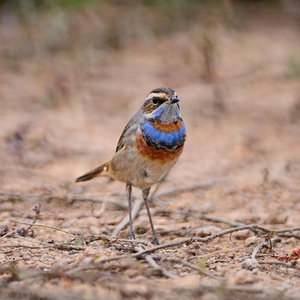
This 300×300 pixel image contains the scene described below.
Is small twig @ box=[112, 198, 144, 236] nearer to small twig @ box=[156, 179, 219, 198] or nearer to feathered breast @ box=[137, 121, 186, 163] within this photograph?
small twig @ box=[156, 179, 219, 198]

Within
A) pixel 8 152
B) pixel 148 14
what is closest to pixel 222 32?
pixel 148 14

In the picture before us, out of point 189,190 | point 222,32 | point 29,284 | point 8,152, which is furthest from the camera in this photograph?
point 222,32

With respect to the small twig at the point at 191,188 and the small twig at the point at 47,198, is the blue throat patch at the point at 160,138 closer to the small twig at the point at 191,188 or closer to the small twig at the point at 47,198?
the small twig at the point at 47,198

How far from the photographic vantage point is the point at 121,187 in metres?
6.27

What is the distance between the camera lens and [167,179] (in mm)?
6523

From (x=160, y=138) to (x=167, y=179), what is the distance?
204 cm

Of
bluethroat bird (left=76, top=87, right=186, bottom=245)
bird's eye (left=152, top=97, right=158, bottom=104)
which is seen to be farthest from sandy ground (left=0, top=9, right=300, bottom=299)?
bird's eye (left=152, top=97, right=158, bottom=104)

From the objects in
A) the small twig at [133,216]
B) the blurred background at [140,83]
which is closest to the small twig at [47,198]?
the small twig at [133,216]

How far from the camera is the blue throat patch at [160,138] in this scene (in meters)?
4.52

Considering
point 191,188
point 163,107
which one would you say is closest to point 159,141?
point 163,107

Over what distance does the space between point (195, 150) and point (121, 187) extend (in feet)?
5.53

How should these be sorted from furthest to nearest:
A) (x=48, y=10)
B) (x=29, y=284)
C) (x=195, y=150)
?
(x=48, y=10), (x=195, y=150), (x=29, y=284)

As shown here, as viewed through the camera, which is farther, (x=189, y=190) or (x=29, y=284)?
(x=189, y=190)

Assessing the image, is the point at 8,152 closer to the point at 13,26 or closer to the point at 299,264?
the point at 299,264
